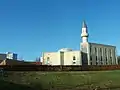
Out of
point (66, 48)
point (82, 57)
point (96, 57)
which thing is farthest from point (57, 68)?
point (66, 48)

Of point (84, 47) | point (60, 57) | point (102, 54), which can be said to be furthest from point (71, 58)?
point (102, 54)

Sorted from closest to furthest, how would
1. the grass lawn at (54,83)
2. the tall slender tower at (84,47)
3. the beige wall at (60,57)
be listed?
the grass lawn at (54,83) < the beige wall at (60,57) < the tall slender tower at (84,47)

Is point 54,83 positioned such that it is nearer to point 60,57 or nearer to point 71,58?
point 60,57

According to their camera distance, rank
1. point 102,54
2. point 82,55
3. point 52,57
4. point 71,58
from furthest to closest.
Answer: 1. point 102,54
2. point 52,57
3. point 71,58
4. point 82,55

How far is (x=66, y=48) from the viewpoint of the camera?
18062 cm

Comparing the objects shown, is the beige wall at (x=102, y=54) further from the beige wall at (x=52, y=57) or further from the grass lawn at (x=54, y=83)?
the grass lawn at (x=54, y=83)

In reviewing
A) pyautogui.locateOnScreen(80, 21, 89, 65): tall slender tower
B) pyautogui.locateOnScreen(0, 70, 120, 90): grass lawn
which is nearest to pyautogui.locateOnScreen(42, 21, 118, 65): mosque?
pyautogui.locateOnScreen(80, 21, 89, 65): tall slender tower

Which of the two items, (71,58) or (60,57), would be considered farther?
(71,58)

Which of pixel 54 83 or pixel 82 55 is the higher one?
pixel 82 55

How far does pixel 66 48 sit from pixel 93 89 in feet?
497

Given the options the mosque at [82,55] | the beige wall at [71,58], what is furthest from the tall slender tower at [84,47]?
the beige wall at [71,58]

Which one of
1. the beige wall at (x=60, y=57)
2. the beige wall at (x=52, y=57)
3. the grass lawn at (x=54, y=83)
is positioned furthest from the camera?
the beige wall at (x=52, y=57)

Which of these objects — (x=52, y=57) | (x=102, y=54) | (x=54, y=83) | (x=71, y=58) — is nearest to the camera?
(x=54, y=83)

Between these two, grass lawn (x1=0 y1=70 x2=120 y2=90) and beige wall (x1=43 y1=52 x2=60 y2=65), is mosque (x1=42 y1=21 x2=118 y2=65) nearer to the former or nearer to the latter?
beige wall (x1=43 y1=52 x2=60 y2=65)
